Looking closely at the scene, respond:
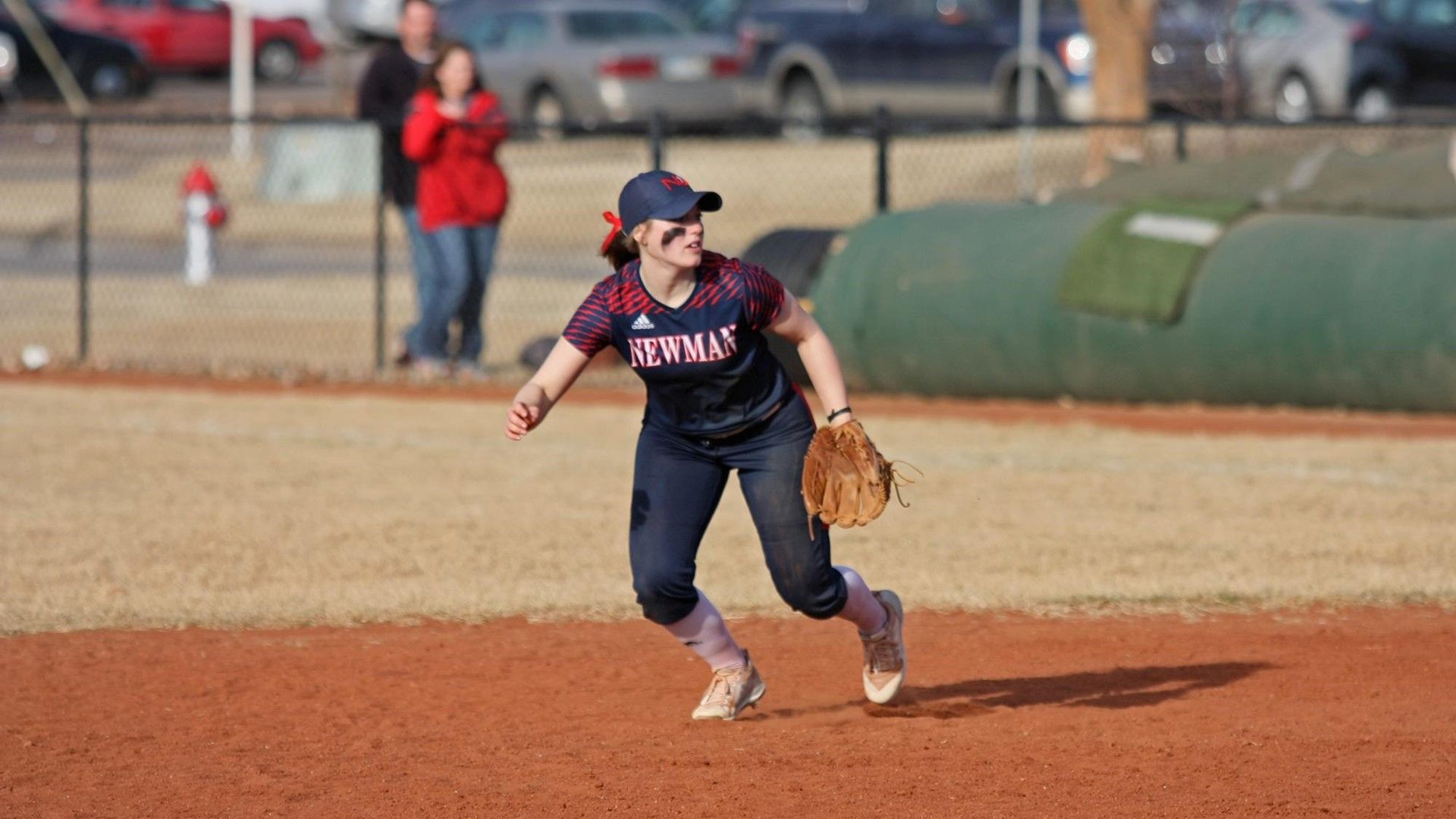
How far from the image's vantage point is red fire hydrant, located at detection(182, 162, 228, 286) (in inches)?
800

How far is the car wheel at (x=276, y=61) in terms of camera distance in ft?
127

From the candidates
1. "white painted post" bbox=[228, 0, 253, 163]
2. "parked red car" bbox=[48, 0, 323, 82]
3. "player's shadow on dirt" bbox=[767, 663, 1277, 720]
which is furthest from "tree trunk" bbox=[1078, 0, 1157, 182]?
"parked red car" bbox=[48, 0, 323, 82]

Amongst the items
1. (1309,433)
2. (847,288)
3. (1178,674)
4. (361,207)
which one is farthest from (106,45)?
(1178,674)

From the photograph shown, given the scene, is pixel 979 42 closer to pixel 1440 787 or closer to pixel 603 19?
pixel 603 19

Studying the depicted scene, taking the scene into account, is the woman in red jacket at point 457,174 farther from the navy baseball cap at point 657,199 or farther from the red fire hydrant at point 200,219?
the red fire hydrant at point 200,219

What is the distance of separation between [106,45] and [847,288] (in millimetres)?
24526

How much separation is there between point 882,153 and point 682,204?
30.0 ft

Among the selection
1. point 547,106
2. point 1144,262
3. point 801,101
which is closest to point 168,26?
point 547,106

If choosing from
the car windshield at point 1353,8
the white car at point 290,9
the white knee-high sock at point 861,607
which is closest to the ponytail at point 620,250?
the white knee-high sock at point 861,607

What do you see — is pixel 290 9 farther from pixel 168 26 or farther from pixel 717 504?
pixel 717 504

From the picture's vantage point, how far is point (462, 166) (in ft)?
42.2

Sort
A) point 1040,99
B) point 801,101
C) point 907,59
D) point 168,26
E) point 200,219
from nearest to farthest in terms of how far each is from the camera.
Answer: point 200,219
point 1040,99
point 907,59
point 801,101
point 168,26

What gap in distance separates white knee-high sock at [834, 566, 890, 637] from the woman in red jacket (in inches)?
291

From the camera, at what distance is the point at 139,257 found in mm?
24250
